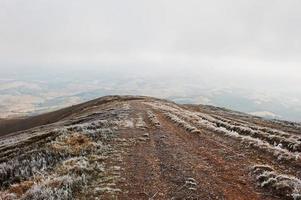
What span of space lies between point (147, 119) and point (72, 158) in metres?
22.0

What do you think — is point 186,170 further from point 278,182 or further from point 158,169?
point 278,182

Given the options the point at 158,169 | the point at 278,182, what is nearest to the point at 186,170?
the point at 158,169

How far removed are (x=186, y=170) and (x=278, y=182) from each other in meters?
5.28

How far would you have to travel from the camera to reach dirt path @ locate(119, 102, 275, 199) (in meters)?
15.2

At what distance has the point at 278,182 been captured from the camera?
50.9ft

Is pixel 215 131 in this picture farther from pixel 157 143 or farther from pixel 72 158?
pixel 72 158

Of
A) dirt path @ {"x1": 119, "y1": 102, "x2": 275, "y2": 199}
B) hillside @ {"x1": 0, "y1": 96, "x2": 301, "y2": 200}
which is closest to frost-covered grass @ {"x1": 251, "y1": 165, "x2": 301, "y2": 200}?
hillside @ {"x1": 0, "y1": 96, "x2": 301, "y2": 200}

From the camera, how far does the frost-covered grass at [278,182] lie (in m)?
14.2

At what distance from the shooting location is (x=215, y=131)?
105 ft

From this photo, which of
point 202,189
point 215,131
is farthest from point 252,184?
point 215,131

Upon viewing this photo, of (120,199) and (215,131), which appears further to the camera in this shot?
(215,131)

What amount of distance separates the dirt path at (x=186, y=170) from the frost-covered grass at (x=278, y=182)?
25.4 inches

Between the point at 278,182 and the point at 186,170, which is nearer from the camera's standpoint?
the point at 278,182

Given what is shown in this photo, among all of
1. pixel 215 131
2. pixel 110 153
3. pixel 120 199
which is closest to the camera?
pixel 120 199
